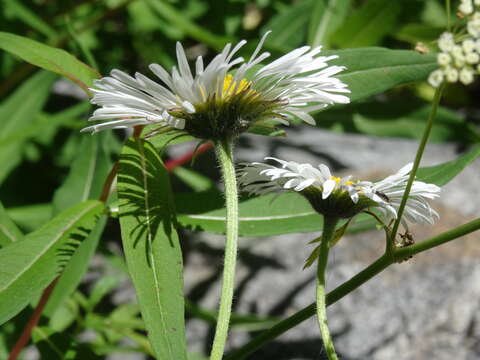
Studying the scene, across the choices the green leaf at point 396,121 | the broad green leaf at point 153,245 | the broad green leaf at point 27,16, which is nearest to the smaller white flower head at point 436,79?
the broad green leaf at point 153,245

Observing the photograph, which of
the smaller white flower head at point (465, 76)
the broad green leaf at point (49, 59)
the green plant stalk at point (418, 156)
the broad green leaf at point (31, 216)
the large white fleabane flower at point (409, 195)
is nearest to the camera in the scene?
the smaller white flower head at point (465, 76)

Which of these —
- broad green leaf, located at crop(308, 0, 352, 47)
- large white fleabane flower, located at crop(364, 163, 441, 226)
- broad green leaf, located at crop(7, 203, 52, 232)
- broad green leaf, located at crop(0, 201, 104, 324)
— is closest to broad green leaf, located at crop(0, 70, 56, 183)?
broad green leaf, located at crop(7, 203, 52, 232)

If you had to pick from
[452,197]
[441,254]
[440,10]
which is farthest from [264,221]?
[440,10]

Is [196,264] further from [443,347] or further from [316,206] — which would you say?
[316,206]

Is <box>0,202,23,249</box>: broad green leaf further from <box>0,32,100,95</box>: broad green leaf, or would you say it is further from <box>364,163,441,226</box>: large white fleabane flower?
<box>364,163,441,226</box>: large white fleabane flower

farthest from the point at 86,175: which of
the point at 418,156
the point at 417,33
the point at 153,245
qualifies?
the point at 417,33

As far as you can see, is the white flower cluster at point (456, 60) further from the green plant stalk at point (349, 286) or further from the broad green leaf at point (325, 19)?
the broad green leaf at point (325, 19)

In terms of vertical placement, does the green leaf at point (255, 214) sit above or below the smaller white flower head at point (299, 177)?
below
